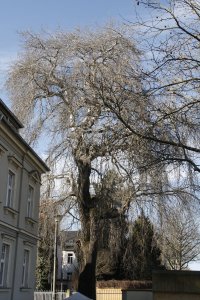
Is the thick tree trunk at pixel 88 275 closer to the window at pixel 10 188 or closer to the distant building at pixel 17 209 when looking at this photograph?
the distant building at pixel 17 209

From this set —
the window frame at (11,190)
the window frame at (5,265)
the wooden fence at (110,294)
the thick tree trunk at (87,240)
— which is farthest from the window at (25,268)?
the wooden fence at (110,294)

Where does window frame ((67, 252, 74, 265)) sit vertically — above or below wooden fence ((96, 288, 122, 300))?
above

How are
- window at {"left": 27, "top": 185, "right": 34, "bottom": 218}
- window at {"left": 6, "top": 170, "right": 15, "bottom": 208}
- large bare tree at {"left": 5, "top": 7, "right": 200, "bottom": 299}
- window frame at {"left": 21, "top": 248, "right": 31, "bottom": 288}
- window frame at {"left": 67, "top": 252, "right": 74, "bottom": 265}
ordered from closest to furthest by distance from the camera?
large bare tree at {"left": 5, "top": 7, "right": 200, "bottom": 299} → window at {"left": 6, "top": 170, "right": 15, "bottom": 208} → window frame at {"left": 21, "top": 248, "right": 31, "bottom": 288} → window at {"left": 27, "top": 185, "right": 34, "bottom": 218} → window frame at {"left": 67, "top": 252, "right": 74, "bottom": 265}

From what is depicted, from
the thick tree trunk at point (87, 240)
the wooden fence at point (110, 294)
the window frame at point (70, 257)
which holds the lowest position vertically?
the wooden fence at point (110, 294)

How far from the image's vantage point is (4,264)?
65.3 ft

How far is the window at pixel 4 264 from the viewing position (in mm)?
19536

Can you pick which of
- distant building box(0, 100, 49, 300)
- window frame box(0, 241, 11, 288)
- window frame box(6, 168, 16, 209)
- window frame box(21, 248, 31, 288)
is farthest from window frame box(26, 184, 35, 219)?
window frame box(0, 241, 11, 288)

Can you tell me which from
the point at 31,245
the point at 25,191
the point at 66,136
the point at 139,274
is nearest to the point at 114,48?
the point at 66,136

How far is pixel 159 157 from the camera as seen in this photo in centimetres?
1243

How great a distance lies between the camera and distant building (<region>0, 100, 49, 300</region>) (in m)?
19.4

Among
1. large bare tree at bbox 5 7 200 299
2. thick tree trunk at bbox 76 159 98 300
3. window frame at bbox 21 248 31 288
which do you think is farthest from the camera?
thick tree trunk at bbox 76 159 98 300

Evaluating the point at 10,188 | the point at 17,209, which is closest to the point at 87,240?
the point at 17,209

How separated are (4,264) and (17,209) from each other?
253cm

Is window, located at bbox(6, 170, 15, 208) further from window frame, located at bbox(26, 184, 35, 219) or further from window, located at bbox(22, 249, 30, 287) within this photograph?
window, located at bbox(22, 249, 30, 287)
